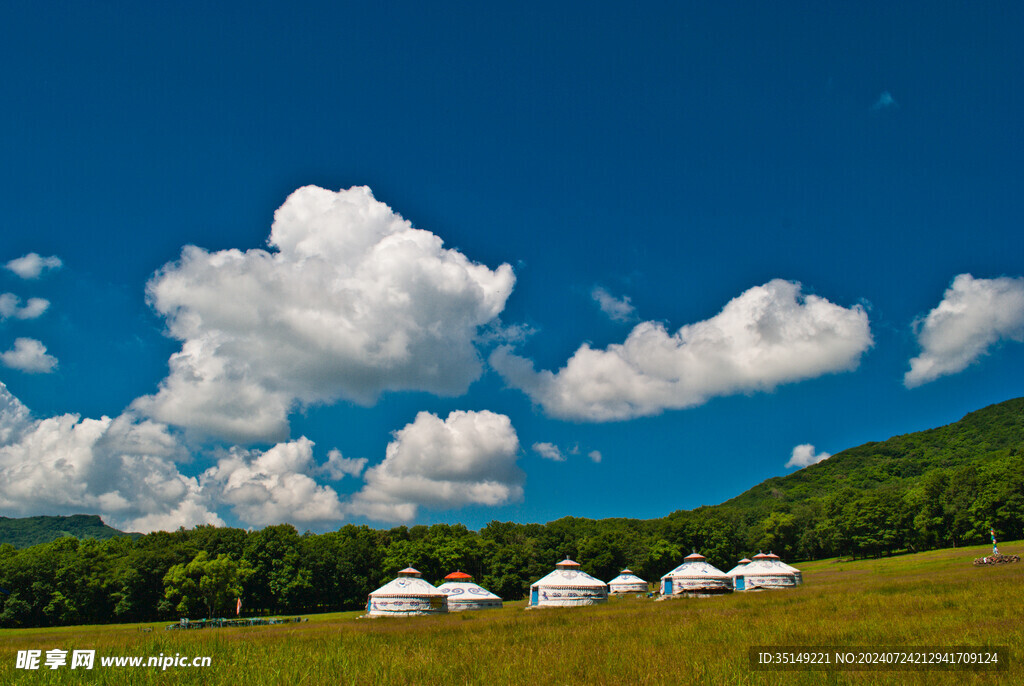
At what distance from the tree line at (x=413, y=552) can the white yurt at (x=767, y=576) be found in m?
26.8

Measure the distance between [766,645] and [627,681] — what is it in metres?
5.38

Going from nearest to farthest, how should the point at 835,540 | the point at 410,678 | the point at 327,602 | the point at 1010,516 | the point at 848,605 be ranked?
the point at 410,678, the point at 848,605, the point at 1010,516, the point at 327,602, the point at 835,540

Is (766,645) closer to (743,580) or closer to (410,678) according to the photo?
(410,678)

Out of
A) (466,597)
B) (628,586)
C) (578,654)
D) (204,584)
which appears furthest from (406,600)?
(578,654)

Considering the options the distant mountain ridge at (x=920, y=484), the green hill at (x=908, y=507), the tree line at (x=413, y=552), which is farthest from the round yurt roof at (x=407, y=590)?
the green hill at (x=908, y=507)

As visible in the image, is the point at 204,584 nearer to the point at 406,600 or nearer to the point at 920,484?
the point at 406,600

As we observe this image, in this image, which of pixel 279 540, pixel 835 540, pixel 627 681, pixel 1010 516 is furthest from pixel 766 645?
pixel 835 540

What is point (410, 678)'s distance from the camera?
24.4 ft

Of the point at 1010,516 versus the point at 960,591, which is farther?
the point at 1010,516

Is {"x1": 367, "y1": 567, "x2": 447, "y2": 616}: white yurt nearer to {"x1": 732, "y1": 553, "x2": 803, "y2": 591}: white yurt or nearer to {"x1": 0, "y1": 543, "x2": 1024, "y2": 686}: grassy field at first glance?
{"x1": 732, "y1": 553, "x2": 803, "y2": 591}: white yurt

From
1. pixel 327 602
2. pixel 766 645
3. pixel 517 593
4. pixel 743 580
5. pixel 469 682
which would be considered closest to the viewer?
pixel 469 682

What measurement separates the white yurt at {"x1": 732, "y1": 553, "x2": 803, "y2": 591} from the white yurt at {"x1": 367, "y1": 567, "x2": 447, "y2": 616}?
29.6 m

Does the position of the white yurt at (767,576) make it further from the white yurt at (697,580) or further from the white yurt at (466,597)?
the white yurt at (466,597)

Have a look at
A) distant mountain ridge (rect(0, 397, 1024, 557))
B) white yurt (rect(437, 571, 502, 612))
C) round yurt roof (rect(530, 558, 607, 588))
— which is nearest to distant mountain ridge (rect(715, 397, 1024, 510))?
distant mountain ridge (rect(0, 397, 1024, 557))
